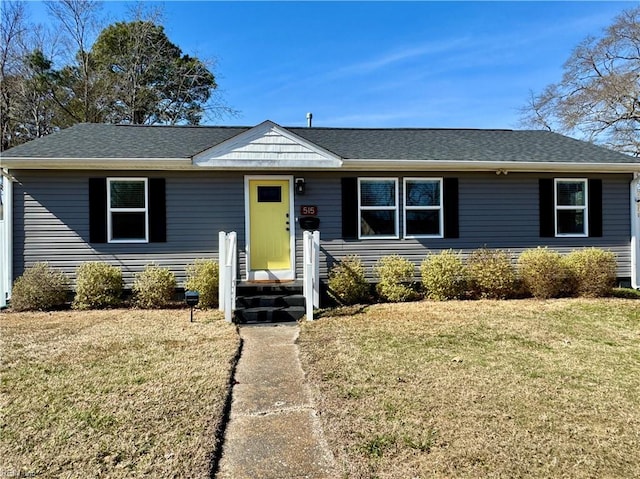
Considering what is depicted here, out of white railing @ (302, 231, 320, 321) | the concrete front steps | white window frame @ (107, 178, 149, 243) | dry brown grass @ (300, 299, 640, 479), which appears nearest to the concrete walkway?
dry brown grass @ (300, 299, 640, 479)

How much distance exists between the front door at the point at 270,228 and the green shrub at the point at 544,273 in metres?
4.80

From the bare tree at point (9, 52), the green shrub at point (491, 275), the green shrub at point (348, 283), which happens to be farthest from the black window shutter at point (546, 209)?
the bare tree at point (9, 52)

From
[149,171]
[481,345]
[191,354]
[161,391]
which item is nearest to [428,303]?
[481,345]

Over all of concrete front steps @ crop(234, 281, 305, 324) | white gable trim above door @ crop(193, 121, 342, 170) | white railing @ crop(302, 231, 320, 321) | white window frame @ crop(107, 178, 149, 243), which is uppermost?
white gable trim above door @ crop(193, 121, 342, 170)

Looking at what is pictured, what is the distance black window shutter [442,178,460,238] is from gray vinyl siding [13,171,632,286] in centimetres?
15

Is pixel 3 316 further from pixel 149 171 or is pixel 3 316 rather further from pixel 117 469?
pixel 117 469

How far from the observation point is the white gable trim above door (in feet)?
25.3

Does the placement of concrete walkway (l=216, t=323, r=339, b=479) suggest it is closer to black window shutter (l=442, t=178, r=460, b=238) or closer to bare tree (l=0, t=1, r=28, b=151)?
black window shutter (l=442, t=178, r=460, b=238)

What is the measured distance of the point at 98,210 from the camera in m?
7.88

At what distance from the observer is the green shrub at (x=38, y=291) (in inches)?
286

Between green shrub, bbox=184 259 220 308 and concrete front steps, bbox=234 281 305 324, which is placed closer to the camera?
concrete front steps, bbox=234 281 305 324

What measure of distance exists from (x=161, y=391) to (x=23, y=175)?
642cm

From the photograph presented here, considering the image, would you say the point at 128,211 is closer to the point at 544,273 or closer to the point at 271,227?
the point at 271,227

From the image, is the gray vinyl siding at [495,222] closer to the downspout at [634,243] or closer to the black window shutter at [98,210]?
the downspout at [634,243]
